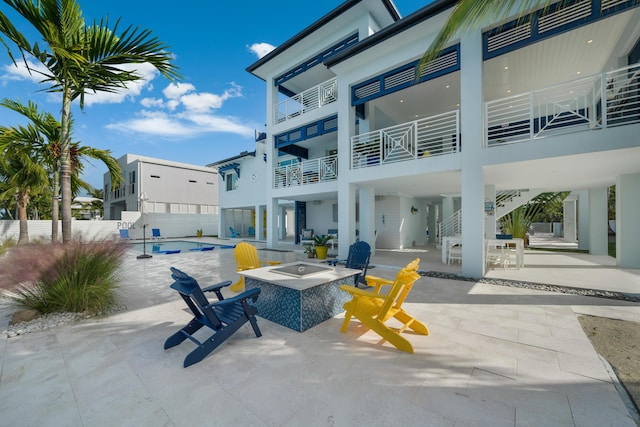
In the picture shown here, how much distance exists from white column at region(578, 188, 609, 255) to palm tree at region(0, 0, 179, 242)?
589 inches

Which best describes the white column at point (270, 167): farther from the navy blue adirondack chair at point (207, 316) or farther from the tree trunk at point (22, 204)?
the tree trunk at point (22, 204)

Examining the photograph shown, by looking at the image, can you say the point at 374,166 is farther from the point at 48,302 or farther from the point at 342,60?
the point at 48,302

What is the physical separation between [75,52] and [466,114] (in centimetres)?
843

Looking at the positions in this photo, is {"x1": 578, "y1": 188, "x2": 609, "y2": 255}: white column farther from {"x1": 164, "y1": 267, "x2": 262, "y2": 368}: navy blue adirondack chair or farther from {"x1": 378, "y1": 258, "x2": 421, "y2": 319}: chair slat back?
{"x1": 164, "y1": 267, "x2": 262, "y2": 368}: navy blue adirondack chair

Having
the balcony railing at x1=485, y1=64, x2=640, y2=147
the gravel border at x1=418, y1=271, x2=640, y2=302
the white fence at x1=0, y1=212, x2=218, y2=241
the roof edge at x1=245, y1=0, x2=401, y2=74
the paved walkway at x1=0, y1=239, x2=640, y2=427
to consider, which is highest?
the roof edge at x1=245, y1=0, x2=401, y2=74

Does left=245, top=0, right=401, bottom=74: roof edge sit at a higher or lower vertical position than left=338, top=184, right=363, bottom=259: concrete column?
higher

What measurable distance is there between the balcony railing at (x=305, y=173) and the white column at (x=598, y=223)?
34.0 feet

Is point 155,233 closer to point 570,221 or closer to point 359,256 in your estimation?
point 359,256

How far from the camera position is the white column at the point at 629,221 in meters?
7.43

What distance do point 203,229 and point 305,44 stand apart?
1881 centimetres

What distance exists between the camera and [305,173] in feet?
41.6

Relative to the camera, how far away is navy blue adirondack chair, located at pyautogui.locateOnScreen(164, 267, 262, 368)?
9.40 ft

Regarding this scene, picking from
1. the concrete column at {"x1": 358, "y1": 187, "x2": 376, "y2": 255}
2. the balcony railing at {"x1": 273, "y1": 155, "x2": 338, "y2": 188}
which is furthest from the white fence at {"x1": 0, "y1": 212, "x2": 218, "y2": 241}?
the concrete column at {"x1": 358, "y1": 187, "x2": 376, "y2": 255}

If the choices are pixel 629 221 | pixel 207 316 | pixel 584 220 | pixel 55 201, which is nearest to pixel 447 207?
pixel 584 220
